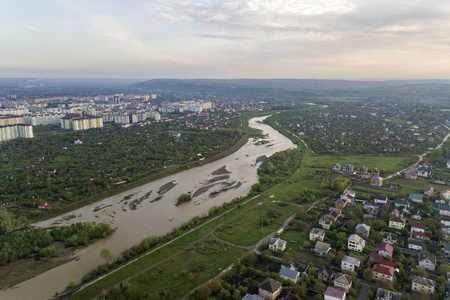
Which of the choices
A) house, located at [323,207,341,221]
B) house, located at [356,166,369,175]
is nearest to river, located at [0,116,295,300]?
house, located at [323,207,341,221]

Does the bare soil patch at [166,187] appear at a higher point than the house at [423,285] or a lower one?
lower

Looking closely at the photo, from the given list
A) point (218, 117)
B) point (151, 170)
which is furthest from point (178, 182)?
point (218, 117)

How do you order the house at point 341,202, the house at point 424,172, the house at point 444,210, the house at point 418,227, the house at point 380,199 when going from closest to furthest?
1. the house at point 418,227
2. the house at point 444,210
3. the house at point 341,202
4. the house at point 380,199
5. the house at point 424,172

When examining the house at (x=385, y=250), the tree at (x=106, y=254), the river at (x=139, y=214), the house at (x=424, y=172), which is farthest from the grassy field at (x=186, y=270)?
the house at (x=424, y=172)

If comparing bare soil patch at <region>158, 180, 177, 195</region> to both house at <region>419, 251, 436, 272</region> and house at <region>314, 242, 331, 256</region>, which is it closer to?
house at <region>314, 242, 331, 256</region>

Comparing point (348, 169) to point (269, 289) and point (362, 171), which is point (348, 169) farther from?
point (269, 289)

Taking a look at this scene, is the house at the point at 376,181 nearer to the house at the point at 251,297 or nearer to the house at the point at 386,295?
the house at the point at 386,295

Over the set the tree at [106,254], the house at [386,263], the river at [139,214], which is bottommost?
the river at [139,214]
